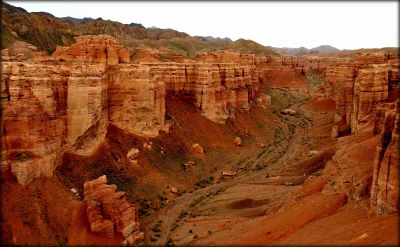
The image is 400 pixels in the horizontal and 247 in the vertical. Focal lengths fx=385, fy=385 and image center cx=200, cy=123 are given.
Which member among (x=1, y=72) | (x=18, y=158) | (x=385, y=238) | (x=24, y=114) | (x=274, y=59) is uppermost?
(x=274, y=59)

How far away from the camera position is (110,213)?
1065 inches

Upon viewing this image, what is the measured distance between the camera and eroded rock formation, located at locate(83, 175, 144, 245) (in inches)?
1030

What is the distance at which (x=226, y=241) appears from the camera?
26.5 meters

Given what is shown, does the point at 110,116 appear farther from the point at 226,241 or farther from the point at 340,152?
the point at 340,152

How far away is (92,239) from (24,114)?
10391 mm

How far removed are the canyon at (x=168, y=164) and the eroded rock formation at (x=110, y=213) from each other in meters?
0.08

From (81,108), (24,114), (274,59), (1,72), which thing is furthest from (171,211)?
(274,59)

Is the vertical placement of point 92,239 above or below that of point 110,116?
below

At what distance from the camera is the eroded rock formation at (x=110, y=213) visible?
85.8 ft

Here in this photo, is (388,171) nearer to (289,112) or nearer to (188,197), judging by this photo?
(188,197)

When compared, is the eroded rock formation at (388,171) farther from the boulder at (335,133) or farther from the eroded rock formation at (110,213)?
the boulder at (335,133)

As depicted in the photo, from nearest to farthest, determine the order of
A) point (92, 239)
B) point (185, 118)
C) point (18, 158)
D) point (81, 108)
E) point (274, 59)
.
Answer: point (92, 239) < point (18, 158) < point (81, 108) < point (185, 118) < point (274, 59)

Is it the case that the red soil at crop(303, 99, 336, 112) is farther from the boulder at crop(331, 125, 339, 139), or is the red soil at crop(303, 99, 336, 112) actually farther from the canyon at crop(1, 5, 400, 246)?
the boulder at crop(331, 125, 339, 139)

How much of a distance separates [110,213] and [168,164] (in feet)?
50.9
